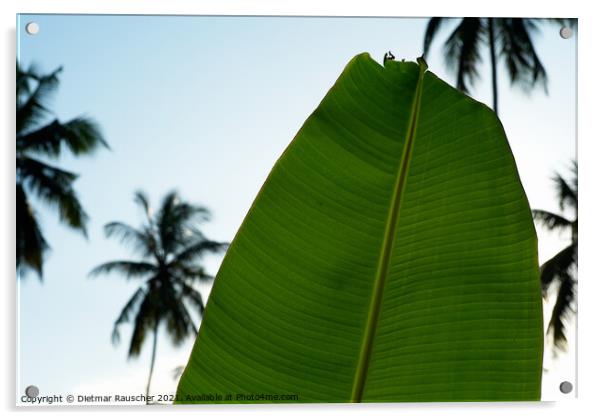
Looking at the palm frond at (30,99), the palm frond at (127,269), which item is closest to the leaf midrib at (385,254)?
the palm frond at (127,269)

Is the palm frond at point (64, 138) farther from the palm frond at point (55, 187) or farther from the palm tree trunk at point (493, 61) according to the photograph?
the palm tree trunk at point (493, 61)

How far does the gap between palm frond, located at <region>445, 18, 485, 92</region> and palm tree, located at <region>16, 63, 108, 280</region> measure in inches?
30.6

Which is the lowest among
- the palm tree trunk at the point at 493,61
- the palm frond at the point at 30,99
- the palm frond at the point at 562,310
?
the palm frond at the point at 562,310

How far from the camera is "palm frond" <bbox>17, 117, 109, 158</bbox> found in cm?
139

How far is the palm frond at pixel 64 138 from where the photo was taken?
4.55 ft

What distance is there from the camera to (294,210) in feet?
3.95

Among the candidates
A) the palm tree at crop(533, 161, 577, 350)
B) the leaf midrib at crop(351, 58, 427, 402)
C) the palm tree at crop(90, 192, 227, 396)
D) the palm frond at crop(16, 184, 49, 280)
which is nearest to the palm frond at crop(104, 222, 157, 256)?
the palm tree at crop(90, 192, 227, 396)

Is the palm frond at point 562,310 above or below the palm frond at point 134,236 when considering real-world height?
below

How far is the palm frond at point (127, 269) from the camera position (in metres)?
1.38

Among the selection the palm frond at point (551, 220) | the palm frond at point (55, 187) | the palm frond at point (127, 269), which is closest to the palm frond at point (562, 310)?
the palm frond at point (551, 220)

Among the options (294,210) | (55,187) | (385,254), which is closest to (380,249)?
(385,254)

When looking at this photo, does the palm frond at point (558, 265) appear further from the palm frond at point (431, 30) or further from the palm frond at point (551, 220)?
the palm frond at point (431, 30)

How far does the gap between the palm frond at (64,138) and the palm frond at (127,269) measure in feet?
0.79

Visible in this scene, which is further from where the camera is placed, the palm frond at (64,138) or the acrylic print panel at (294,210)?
the palm frond at (64,138)
